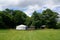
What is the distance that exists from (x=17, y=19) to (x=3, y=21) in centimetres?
970

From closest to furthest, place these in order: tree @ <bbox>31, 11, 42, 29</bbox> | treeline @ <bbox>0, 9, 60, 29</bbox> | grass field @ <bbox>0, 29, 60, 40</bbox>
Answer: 1. grass field @ <bbox>0, 29, 60, 40</bbox>
2. treeline @ <bbox>0, 9, 60, 29</bbox>
3. tree @ <bbox>31, 11, 42, 29</bbox>

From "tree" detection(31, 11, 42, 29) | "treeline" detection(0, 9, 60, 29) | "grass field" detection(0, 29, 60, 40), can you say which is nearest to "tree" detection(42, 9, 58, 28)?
"treeline" detection(0, 9, 60, 29)

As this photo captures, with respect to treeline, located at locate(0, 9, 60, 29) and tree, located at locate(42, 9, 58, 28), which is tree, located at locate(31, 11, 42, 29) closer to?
treeline, located at locate(0, 9, 60, 29)

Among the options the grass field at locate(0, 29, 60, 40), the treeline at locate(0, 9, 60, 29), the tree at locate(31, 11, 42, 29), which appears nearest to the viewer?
the grass field at locate(0, 29, 60, 40)

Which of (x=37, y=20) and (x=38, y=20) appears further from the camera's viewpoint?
(x=37, y=20)

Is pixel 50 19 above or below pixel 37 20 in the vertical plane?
above

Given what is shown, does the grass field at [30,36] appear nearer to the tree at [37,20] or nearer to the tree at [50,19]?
the tree at [50,19]

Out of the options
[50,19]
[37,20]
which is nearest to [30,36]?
[50,19]

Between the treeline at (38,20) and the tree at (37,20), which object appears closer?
the treeline at (38,20)

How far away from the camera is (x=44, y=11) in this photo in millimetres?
77562

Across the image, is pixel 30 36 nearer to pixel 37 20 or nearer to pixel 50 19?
pixel 50 19

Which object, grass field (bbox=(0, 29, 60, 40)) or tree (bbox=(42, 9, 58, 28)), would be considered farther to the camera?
tree (bbox=(42, 9, 58, 28))

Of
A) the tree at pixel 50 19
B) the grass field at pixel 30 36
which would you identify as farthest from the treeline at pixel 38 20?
the grass field at pixel 30 36

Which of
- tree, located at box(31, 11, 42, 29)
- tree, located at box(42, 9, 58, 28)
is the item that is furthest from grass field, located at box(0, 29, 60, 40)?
tree, located at box(31, 11, 42, 29)
